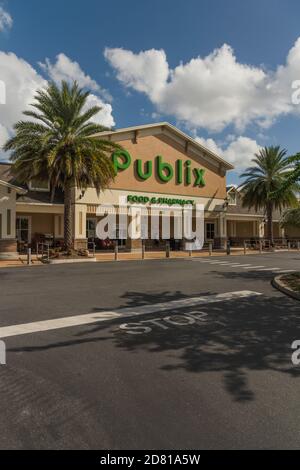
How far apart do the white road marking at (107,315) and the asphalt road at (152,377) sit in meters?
0.07

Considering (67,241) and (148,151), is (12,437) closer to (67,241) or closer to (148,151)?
(67,241)

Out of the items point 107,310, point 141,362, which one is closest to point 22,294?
point 107,310

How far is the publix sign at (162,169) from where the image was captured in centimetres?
2735

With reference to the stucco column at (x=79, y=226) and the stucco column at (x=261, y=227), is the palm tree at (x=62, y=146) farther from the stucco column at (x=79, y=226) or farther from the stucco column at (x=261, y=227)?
the stucco column at (x=261, y=227)

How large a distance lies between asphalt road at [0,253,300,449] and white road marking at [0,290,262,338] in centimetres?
7

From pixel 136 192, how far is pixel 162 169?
3521 millimetres

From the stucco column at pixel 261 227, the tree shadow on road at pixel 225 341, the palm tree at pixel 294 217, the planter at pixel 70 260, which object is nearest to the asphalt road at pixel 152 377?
the tree shadow on road at pixel 225 341

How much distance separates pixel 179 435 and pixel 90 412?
0.96 meters

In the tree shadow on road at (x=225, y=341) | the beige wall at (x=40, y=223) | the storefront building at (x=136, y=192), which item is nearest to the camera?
the tree shadow on road at (x=225, y=341)

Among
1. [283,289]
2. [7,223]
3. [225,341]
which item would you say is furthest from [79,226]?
[225,341]

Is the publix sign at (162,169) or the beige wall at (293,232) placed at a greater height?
the publix sign at (162,169)

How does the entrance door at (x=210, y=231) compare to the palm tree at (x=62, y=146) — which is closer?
the palm tree at (x=62, y=146)

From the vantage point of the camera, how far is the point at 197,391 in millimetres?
3955

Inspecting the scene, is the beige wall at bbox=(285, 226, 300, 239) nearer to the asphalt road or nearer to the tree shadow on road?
the asphalt road
